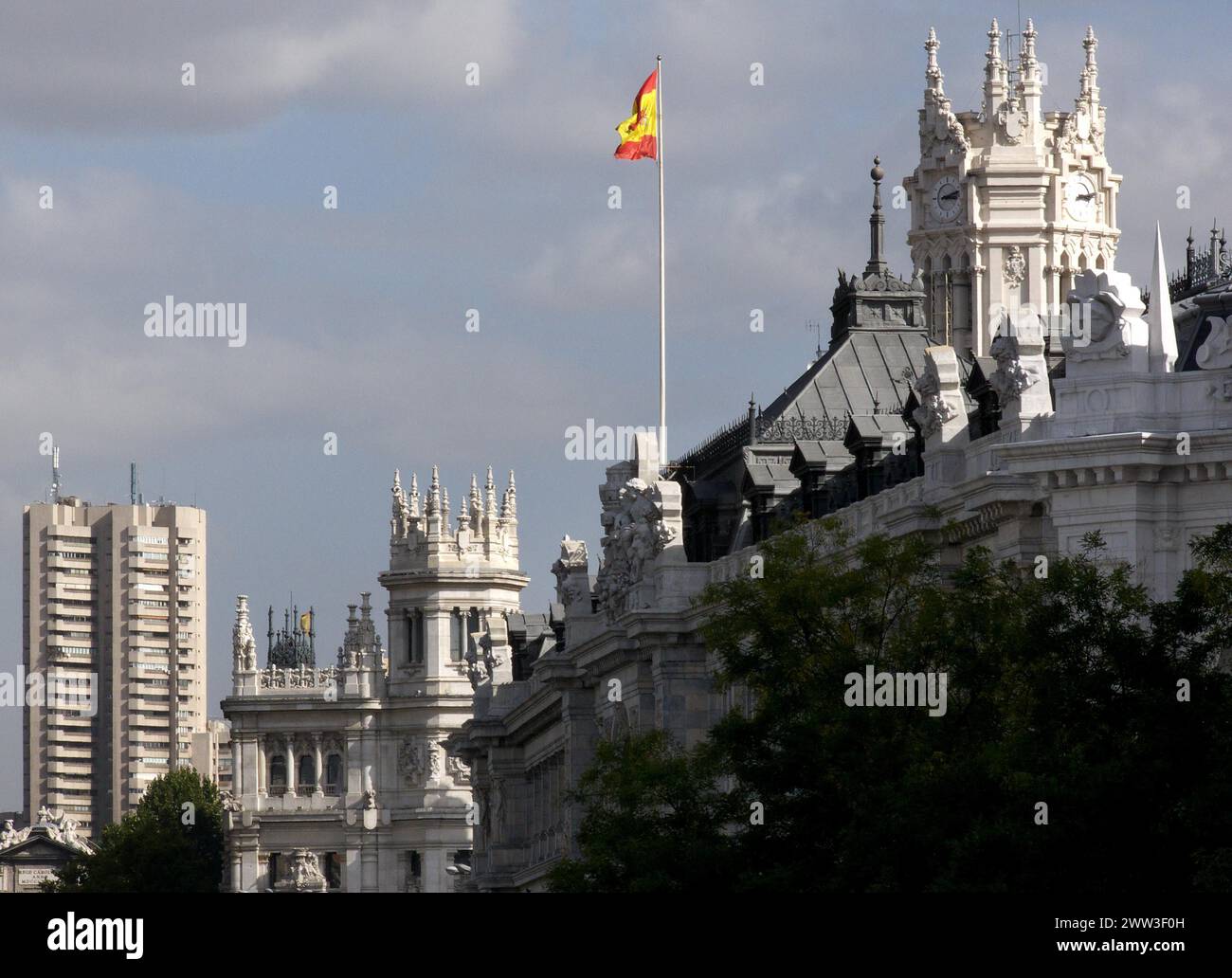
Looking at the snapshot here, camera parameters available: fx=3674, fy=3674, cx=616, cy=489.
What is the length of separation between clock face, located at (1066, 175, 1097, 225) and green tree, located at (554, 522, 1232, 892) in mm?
71009

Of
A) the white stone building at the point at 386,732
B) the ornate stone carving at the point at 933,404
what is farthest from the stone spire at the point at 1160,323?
the white stone building at the point at 386,732

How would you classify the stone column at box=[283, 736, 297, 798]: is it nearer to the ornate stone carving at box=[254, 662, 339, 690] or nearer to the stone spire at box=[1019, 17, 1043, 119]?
the ornate stone carving at box=[254, 662, 339, 690]

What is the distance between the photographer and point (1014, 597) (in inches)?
2361

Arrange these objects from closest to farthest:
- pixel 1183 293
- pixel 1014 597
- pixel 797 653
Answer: pixel 1014 597
pixel 797 653
pixel 1183 293

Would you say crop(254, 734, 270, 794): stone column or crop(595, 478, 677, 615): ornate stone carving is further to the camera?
crop(254, 734, 270, 794): stone column

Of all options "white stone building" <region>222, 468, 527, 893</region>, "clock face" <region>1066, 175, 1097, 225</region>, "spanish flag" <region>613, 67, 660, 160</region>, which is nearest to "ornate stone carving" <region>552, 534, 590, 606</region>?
"spanish flag" <region>613, 67, 660, 160</region>

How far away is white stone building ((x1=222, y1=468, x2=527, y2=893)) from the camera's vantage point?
179250 millimetres

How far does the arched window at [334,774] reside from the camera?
183m

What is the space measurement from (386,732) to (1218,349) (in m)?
118

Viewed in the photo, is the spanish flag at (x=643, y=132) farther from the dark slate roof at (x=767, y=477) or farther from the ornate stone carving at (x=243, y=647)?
the ornate stone carving at (x=243, y=647)

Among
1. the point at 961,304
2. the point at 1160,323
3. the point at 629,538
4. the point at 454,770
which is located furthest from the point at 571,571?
the point at 454,770
